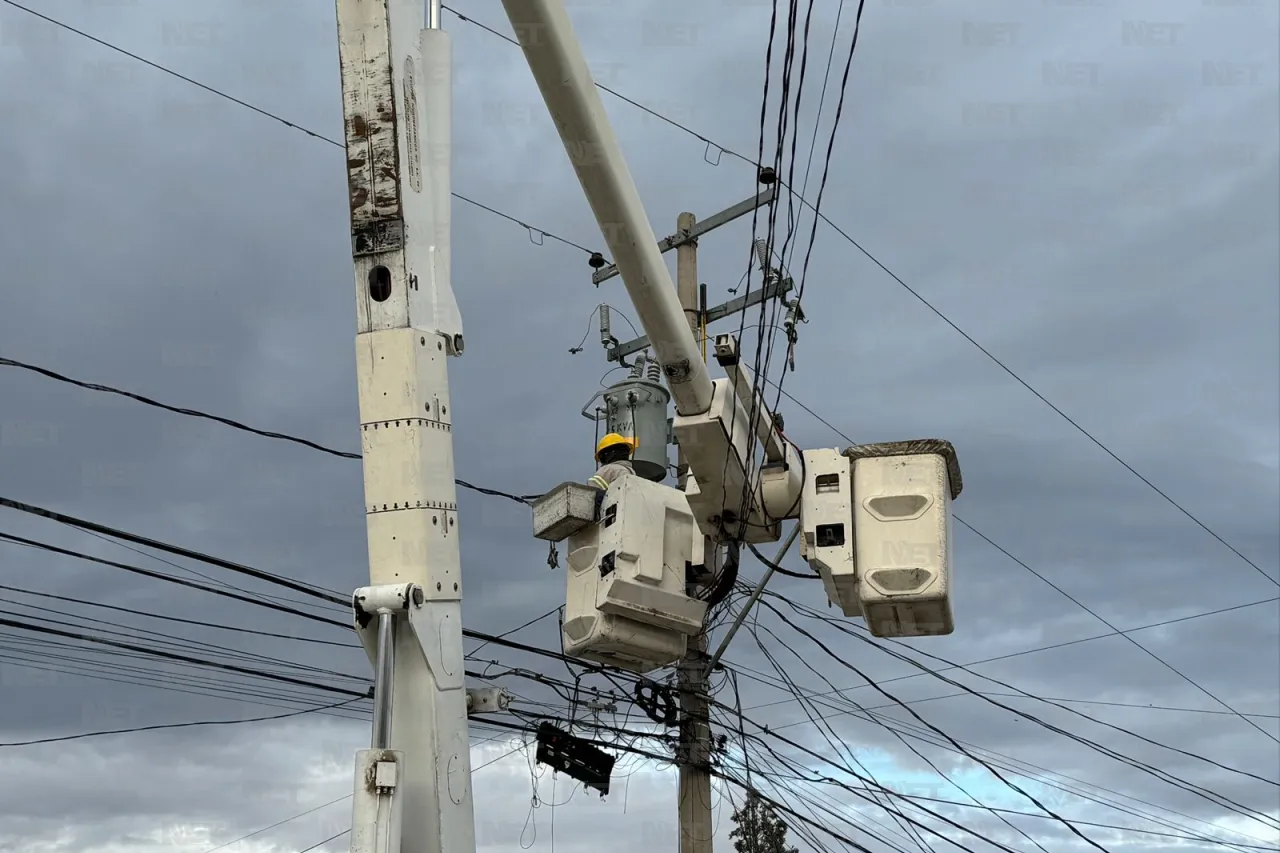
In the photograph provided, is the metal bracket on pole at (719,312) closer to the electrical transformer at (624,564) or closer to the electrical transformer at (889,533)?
the electrical transformer at (624,564)

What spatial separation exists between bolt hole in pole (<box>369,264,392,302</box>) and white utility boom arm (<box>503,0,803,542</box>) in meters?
1.04

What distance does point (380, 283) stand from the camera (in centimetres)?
592

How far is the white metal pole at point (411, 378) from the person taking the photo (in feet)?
17.8

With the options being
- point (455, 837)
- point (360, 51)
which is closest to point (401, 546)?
point (455, 837)

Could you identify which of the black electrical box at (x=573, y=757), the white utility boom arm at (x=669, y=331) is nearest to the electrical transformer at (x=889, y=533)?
the white utility boom arm at (x=669, y=331)

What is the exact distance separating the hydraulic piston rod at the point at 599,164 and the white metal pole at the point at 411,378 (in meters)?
0.61

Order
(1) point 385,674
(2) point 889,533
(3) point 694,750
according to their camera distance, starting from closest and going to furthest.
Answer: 1. (1) point 385,674
2. (2) point 889,533
3. (3) point 694,750

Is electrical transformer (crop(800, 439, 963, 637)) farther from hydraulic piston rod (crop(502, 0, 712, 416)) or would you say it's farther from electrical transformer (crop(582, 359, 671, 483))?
electrical transformer (crop(582, 359, 671, 483))

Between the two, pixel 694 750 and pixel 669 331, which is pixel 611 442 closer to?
pixel 694 750

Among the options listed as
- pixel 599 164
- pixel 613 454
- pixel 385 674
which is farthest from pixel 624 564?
pixel 385 674

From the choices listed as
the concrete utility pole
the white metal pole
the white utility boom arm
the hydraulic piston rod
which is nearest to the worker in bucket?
the concrete utility pole

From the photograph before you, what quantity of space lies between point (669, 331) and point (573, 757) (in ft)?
22.2

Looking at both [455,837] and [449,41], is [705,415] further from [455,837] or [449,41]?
[455,837]

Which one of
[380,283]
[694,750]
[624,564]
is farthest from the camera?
[694,750]
